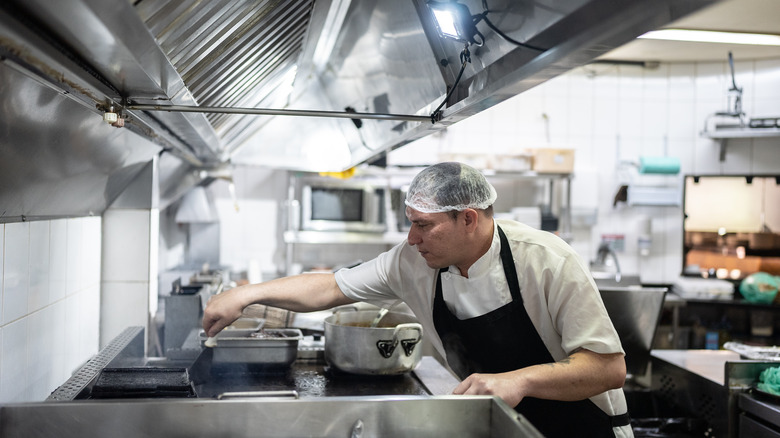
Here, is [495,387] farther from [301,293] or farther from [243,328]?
[243,328]

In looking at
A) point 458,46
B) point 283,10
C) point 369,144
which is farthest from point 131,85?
point 369,144

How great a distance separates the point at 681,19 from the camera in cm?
81

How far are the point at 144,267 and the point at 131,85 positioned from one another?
6.41ft

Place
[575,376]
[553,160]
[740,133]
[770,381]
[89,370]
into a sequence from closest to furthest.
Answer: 1. [575,376]
2. [89,370]
3. [770,381]
4. [553,160]
5. [740,133]

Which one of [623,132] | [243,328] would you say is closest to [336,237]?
[243,328]

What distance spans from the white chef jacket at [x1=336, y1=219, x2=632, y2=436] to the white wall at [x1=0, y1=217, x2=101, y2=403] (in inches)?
38.7

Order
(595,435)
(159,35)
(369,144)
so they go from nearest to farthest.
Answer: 1. (159,35)
2. (595,435)
3. (369,144)

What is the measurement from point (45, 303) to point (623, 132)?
5.55m

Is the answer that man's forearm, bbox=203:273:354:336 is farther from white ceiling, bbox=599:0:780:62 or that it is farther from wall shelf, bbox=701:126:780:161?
wall shelf, bbox=701:126:780:161

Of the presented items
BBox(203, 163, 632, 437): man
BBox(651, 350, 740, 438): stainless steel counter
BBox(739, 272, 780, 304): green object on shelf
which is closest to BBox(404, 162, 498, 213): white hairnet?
BBox(203, 163, 632, 437): man

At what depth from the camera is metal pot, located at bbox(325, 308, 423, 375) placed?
7.07 ft

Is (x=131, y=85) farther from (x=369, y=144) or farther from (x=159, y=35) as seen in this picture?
(x=369, y=144)

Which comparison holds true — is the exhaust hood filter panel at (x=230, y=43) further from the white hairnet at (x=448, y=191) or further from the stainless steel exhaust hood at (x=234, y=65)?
the white hairnet at (x=448, y=191)

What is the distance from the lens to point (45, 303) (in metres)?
2.19
